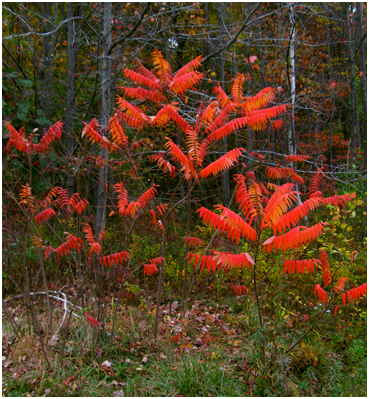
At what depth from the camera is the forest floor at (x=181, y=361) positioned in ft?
13.1

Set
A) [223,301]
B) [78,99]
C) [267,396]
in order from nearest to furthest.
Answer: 1. [267,396]
2. [223,301]
3. [78,99]

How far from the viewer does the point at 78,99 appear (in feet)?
35.8

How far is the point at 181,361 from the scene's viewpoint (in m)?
4.41

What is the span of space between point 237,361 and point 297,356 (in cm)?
78

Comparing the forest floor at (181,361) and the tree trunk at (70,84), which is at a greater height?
the tree trunk at (70,84)

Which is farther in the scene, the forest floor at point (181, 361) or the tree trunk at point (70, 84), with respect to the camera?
the tree trunk at point (70, 84)

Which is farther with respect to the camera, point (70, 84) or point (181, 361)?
point (70, 84)

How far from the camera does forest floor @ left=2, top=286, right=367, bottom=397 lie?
13.1ft

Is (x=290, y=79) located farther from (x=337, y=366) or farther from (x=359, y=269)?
(x=337, y=366)

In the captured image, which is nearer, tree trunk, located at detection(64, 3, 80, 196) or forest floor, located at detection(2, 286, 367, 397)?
forest floor, located at detection(2, 286, 367, 397)

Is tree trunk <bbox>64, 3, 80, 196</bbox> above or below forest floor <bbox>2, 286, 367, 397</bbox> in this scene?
above

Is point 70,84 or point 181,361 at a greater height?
point 70,84

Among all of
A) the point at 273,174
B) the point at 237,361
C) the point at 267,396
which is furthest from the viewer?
the point at 273,174

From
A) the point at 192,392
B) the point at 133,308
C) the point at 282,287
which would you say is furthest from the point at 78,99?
the point at 192,392
